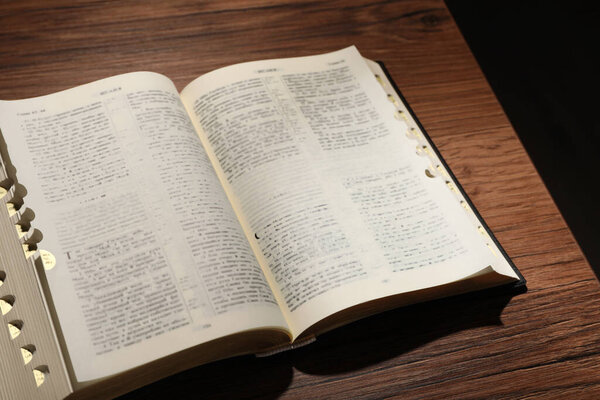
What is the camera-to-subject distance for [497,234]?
2.49ft

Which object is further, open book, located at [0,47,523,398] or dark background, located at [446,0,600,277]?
dark background, located at [446,0,600,277]

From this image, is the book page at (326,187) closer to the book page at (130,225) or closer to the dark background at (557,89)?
the book page at (130,225)

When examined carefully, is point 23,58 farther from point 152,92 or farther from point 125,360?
point 125,360

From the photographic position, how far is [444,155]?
83 centimetres

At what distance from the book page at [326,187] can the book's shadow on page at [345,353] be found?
0.05m

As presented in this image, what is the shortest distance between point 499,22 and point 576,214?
0.35 meters

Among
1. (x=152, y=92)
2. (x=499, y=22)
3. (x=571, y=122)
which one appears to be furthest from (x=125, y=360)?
(x=499, y=22)

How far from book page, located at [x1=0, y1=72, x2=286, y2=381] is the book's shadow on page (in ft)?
0.21

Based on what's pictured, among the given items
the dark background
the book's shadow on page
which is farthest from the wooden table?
the dark background

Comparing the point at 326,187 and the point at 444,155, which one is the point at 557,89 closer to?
the point at 444,155

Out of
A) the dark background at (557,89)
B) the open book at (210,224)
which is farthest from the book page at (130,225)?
the dark background at (557,89)

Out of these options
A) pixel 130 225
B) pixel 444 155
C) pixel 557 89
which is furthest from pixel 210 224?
pixel 557 89

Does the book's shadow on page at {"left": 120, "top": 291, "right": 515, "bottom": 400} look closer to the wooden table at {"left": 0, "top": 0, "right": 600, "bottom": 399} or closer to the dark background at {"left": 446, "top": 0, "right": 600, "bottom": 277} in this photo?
the wooden table at {"left": 0, "top": 0, "right": 600, "bottom": 399}

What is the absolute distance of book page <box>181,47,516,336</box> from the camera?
64cm
